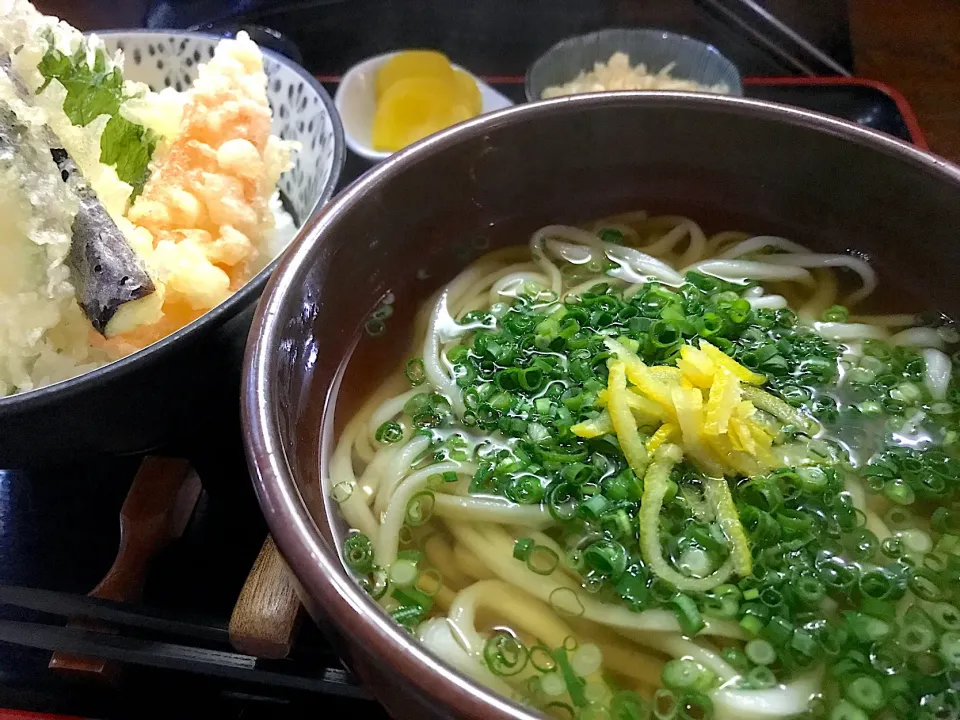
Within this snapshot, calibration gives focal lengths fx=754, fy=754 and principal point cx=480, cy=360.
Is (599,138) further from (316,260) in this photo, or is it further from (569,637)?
(569,637)

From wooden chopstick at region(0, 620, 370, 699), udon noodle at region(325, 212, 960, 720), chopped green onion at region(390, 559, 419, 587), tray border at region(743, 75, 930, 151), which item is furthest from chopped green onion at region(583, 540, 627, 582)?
tray border at region(743, 75, 930, 151)

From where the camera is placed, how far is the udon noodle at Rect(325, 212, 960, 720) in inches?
37.4

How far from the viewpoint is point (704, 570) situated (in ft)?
3.25

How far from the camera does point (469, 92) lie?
2.16m

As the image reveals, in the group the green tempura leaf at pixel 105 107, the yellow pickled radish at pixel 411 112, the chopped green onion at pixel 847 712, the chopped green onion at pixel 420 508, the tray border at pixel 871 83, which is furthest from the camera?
the yellow pickled radish at pixel 411 112

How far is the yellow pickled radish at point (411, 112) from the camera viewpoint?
213 centimetres

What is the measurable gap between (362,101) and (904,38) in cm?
169

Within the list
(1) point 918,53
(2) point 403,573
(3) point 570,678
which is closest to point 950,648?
(3) point 570,678

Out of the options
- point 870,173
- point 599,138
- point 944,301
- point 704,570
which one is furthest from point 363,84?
point 704,570

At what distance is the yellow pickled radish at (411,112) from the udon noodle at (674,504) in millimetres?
940

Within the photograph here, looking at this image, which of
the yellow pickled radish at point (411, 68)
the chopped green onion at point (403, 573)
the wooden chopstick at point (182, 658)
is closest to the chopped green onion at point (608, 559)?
the chopped green onion at point (403, 573)

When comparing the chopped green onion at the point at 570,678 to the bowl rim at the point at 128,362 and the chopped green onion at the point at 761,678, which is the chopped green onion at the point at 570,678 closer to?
the chopped green onion at the point at 761,678

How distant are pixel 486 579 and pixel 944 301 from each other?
0.93 meters

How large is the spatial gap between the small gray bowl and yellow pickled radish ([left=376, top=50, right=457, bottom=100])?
255mm
